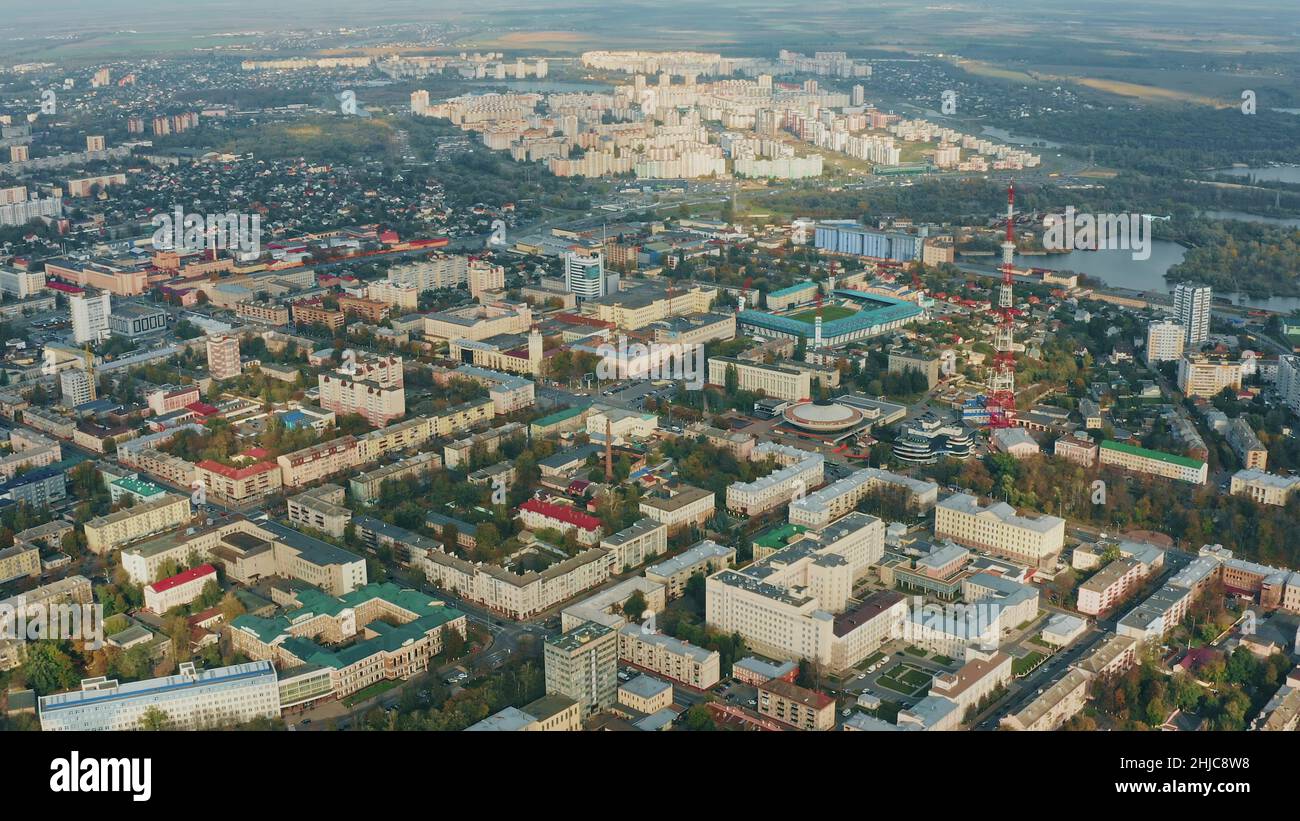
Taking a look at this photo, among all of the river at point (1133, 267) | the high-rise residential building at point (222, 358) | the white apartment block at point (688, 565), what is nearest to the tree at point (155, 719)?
the white apartment block at point (688, 565)

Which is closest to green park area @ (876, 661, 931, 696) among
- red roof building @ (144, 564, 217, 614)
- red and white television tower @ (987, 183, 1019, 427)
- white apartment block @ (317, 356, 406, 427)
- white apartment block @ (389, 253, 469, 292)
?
red roof building @ (144, 564, 217, 614)

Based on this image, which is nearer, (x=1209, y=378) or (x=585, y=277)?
(x=1209, y=378)

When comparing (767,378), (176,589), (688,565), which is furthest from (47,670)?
(767,378)

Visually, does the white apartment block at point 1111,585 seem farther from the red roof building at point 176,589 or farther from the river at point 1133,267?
the river at point 1133,267

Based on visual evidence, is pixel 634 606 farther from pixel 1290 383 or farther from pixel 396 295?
pixel 396 295

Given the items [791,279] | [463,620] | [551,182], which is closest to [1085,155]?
[551,182]
